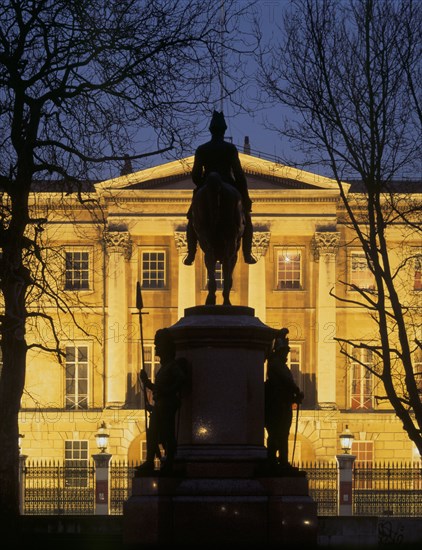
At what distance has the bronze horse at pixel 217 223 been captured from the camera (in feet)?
57.4

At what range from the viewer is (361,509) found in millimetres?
51188

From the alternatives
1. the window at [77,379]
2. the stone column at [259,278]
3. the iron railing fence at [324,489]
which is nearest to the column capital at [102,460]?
the iron railing fence at [324,489]

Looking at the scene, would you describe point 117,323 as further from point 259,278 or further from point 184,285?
point 259,278

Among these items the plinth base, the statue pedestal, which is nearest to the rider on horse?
the statue pedestal

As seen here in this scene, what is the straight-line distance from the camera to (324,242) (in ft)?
226

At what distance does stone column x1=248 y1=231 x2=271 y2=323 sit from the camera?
69000mm

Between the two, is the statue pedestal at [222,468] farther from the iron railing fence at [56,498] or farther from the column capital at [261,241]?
the column capital at [261,241]

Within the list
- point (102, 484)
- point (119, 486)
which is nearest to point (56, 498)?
point (102, 484)

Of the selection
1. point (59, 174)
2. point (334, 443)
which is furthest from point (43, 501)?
point (59, 174)

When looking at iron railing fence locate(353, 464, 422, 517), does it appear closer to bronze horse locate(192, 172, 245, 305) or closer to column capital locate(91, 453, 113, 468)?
column capital locate(91, 453, 113, 468)

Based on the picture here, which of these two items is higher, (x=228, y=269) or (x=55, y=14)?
(x=55, y=14)

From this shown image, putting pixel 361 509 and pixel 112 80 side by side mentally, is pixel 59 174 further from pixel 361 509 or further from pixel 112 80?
pixel 361 509

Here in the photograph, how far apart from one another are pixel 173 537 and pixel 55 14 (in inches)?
378

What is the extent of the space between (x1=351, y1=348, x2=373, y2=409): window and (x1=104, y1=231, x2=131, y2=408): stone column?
351 inches
